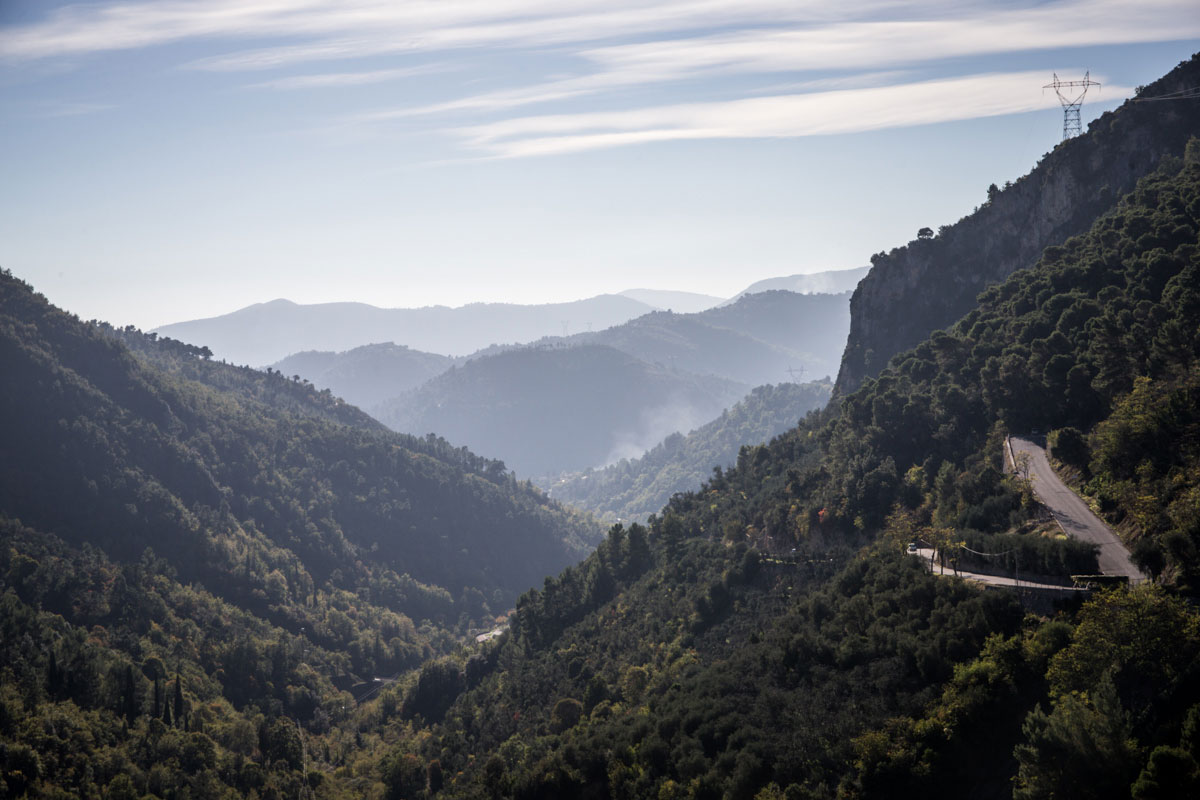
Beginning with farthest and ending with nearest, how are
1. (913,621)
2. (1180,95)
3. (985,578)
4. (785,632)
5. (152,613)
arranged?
(152,613) < (1180,95) < (785,632) < (985,578) < (913,621)

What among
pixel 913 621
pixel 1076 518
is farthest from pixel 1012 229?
pixel 913 621

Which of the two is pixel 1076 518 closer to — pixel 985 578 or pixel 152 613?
pixel 985 578

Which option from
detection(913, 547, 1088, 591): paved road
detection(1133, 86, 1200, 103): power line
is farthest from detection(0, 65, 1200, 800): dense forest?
detection(1133, 86, 1200, 103): power line

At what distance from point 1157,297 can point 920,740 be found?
48.5 metres

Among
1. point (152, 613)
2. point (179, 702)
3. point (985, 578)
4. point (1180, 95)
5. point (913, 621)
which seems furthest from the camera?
point (152, 613)

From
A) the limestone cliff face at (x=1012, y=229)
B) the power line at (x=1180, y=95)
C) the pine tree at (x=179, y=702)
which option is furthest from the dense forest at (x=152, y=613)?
the power line at (x=1180, y=95)

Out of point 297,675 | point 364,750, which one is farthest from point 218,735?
point 297,675

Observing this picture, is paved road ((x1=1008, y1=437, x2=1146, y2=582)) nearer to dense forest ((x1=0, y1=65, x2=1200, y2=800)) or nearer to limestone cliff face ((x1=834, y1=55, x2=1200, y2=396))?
dense forest ((x1=0, y1=65, x2=1200, y2=800))

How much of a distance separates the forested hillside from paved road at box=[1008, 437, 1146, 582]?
1483mm

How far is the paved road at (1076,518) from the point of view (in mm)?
49775

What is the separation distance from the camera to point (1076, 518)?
56125 millimetres

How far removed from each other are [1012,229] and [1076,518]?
78.2 meters

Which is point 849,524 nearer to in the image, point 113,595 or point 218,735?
point 218,735

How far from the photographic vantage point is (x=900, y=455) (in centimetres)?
8275
